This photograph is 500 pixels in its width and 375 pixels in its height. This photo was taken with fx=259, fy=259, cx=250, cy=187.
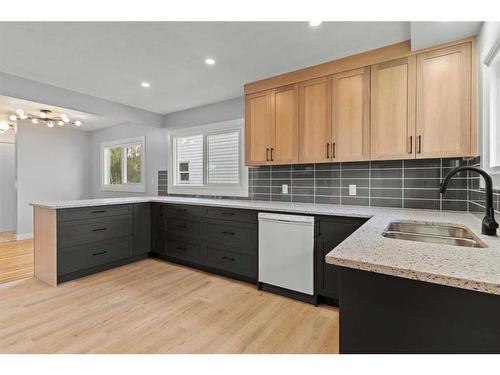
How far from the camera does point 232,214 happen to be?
2.94 m

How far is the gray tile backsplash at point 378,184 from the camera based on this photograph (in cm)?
237

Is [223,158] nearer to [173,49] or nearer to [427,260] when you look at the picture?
[173,49]

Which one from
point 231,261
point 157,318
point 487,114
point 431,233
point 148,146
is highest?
point 148,146

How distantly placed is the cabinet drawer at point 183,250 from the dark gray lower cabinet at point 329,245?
1552 millimetres

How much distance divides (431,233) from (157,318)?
218 centimetres

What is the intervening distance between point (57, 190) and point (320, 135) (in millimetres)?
5798

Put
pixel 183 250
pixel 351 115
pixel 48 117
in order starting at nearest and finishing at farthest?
pixel 351 115 < pixel 183 250 < pixel 48 117

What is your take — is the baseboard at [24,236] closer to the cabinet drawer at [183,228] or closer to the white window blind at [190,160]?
the white window blind at [190,160]

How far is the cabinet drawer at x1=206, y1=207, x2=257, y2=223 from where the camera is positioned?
2795 millimetres

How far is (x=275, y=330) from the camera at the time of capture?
6.55ft

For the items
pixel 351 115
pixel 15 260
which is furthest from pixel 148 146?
pixel 351 115

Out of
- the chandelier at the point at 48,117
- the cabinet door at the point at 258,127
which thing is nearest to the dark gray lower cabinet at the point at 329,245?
the cabinet door at the point at 258,127

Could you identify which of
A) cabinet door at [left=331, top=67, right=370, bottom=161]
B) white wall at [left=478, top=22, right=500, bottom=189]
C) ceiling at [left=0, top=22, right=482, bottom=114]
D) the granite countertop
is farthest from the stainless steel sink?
ceiling at [left=0, top=22, right=482, bottom=114]
